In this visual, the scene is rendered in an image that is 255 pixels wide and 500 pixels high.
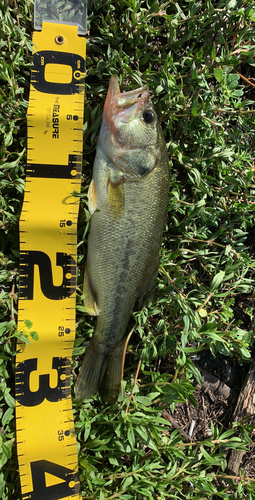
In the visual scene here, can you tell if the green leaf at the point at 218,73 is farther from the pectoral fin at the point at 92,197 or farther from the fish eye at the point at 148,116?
the pectoral fin at the point at 92,197

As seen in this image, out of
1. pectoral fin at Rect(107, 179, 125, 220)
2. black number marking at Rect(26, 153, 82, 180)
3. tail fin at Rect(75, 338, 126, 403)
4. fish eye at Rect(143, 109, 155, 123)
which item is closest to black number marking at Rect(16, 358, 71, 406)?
tail fin at Rect(75, 338, 126, 403)

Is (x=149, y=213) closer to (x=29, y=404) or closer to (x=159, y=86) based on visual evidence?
(x=159, y=86)

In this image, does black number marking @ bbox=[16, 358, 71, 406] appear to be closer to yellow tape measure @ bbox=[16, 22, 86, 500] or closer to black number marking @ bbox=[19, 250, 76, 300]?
yellow tape measure @ bbox=[16, 22, 86, 500]

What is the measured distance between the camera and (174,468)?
2.36 m

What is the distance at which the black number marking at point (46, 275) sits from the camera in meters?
2.28

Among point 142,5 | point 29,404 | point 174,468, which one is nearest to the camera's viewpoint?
point 29,404

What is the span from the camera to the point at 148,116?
231 centimetres

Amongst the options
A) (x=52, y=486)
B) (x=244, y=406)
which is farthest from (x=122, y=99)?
(x=244, y=406)

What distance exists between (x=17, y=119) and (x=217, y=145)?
5.60 ft

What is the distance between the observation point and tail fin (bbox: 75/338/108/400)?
238 cm

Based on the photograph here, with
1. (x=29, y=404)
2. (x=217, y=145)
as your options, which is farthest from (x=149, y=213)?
(x=29, y=404)

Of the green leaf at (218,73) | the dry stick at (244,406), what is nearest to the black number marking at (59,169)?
the green leaf at (218,73)

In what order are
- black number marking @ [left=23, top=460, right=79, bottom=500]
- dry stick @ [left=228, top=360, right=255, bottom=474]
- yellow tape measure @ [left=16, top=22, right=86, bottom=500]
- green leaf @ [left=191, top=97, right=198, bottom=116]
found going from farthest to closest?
dry stick @ [left=228, top=360, right=255, bottom=474] → green leaf @ [left=191, top=97, right=198, bottom=116] → yellow tape measure @ [left=16, top=22, right=86, bottom=500] → black number marking @ [left=23, top=460, right=79, bottom=500]

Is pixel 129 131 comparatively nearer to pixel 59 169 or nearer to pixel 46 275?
pixel 59 169
